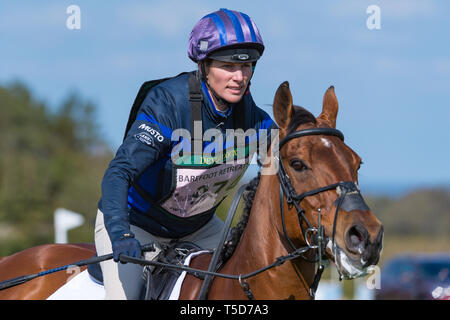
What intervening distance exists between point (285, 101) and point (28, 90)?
195 ft

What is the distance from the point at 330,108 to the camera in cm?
389

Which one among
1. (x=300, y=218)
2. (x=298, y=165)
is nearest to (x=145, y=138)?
(x=298, y=165)

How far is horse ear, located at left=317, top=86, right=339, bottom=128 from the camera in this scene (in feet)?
12.6

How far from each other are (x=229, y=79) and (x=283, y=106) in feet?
1.67

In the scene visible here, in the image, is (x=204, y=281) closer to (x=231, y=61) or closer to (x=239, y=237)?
(x=239, y=237)

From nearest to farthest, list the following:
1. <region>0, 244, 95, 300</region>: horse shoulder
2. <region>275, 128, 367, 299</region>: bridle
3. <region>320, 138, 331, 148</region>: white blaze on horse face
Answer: <region>275, 128, 367, 299</region>: bridle → <region>320, 138, 331, 148</region>: white blaze on horse face → <region>0, 244, 95, 300</region>: horse shoulder

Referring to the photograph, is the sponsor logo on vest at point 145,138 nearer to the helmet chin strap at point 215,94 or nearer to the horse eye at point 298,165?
the helmet chin strap at point 215,94

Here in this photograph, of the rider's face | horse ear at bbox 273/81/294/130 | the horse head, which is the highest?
the rider's face

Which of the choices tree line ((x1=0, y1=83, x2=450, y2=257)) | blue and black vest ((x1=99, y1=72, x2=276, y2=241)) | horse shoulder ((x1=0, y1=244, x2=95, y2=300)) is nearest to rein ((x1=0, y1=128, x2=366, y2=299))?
blue and black vest ((x1=99, y1=72, x2=276, y2=241))

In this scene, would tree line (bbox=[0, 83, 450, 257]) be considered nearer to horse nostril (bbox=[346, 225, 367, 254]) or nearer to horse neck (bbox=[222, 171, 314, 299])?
horse neck (bbox=[222, 171, 314, 299])

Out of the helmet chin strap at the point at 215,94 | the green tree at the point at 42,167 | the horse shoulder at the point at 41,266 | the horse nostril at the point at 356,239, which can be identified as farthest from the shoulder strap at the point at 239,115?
the green tree at the point at 42,167

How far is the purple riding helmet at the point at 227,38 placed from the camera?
3.98 meters

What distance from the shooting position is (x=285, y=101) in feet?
12.0
